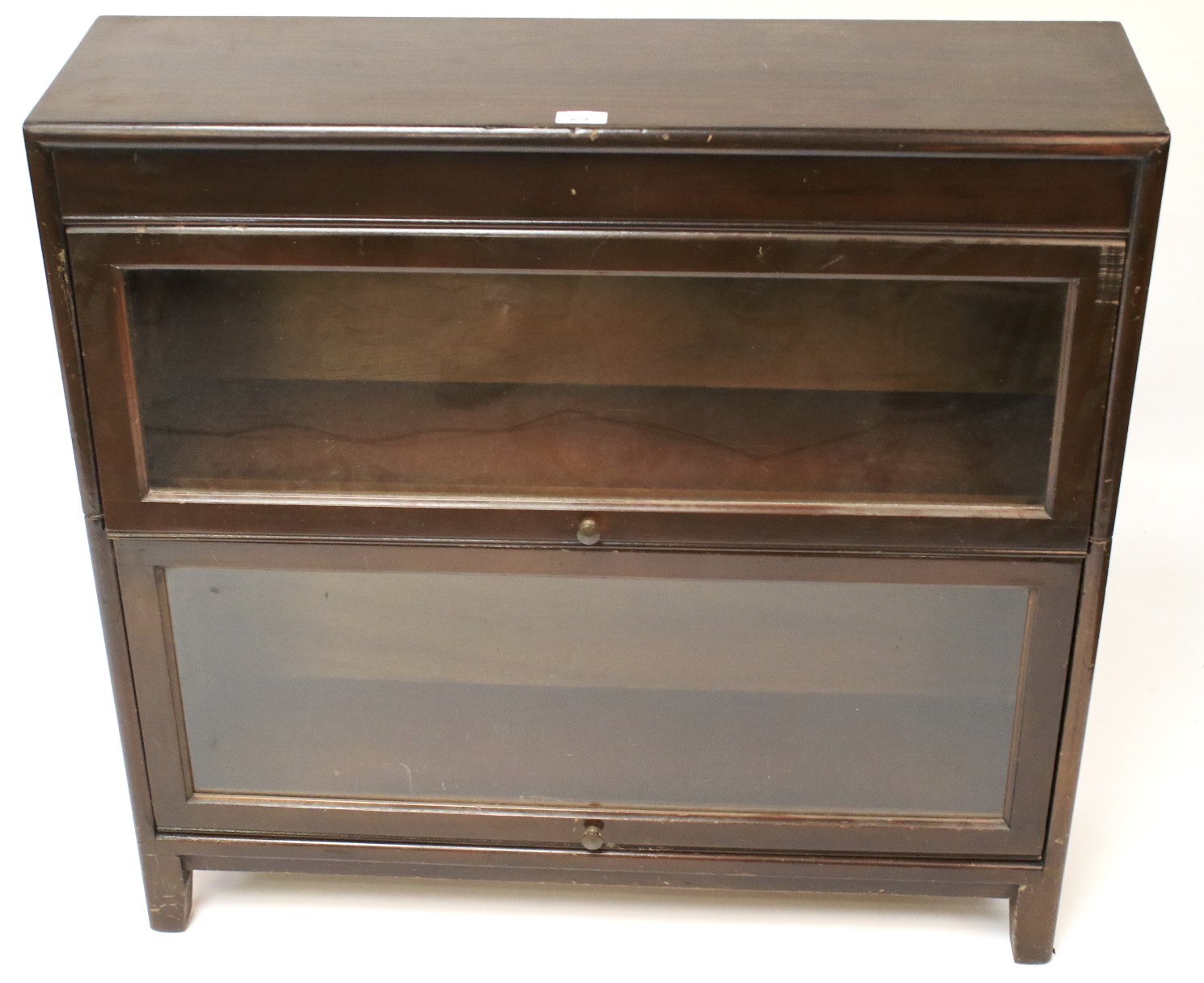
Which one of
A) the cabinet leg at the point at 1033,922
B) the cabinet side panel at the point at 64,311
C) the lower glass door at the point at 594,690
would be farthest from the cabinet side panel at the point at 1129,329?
the cabinet side panel at the point at 64,311

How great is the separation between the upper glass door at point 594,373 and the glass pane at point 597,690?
133 mm

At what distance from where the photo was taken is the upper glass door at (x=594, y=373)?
170 centimetres

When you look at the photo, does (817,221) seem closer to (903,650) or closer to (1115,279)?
(1115,279)

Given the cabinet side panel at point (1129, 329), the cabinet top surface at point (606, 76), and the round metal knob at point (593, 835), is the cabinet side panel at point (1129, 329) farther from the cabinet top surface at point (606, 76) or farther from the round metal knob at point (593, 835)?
the round metal knob at point (593, 835)

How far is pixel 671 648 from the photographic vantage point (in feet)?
6.40

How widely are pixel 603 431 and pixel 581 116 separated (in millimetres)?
369

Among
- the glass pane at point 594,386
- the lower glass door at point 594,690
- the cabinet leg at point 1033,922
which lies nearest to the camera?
the glass pane at point 594,386

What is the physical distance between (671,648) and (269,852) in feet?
1.93

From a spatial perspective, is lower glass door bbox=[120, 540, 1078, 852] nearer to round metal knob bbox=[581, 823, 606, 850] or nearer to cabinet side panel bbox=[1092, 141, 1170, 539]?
round metal knob bbox=[581, 823, 606, 850]

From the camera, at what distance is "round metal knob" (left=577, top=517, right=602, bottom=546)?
1.82 m

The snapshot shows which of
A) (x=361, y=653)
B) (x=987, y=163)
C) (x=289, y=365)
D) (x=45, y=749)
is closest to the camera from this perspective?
(x=987, y=163)

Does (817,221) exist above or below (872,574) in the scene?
above

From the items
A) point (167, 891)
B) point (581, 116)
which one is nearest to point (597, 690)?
point (167, 891)

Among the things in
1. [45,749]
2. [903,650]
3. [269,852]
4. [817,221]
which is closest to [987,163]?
[817,221]
